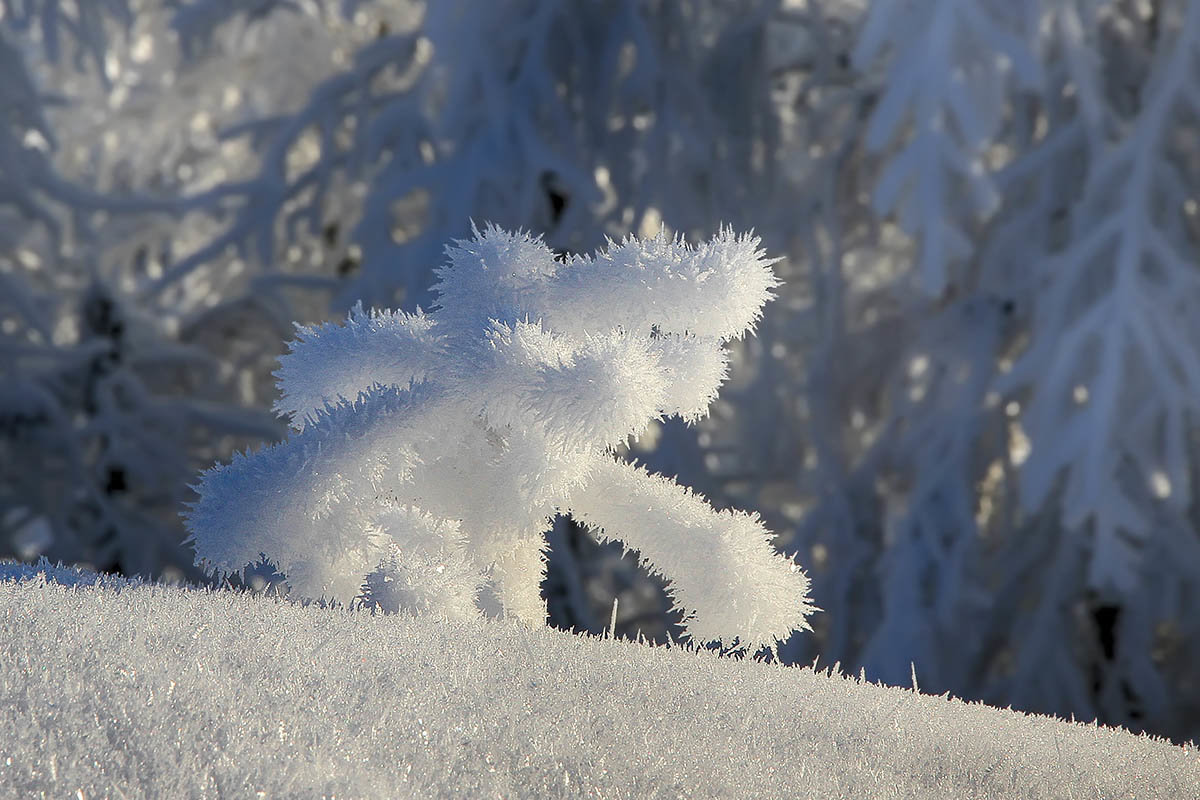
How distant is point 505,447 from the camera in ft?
3.55

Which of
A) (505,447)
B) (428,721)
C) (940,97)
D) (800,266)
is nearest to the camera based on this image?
(428,721)

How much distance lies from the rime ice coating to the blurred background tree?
181 cm

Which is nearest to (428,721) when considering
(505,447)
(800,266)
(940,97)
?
(505,447)

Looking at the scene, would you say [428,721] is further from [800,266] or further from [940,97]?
[800,266]

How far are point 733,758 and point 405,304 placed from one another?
3.44 meters

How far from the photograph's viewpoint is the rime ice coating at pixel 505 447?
979 mm

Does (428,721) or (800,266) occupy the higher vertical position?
(800,266)

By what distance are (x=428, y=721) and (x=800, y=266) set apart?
412cm

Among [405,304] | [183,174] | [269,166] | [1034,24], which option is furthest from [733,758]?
[183,174]

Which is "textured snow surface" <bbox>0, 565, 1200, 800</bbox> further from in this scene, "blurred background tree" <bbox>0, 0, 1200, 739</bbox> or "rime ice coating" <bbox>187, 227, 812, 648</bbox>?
"blurred background tree" <bbox>0, 0, 1200, 739</bbox>

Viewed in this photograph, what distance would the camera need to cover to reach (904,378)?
4.13 m

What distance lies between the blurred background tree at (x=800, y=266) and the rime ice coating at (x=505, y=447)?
1.81 m

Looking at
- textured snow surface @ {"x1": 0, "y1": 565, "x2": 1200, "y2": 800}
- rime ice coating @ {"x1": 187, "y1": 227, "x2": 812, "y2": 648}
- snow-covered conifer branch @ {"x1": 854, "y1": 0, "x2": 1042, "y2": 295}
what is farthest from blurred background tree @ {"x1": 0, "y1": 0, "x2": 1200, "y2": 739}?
textured snow surface @ {"x1": 0, "y1": 565, "x2": 1200, "y2": 800}

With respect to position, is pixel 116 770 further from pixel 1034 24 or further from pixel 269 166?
pixel 269 166
